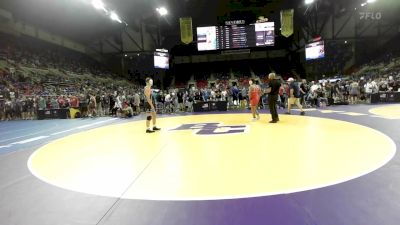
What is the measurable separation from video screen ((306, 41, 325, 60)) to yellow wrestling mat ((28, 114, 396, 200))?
1788 centimetres

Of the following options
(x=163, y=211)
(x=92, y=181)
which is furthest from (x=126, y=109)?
(x=163, y=211)

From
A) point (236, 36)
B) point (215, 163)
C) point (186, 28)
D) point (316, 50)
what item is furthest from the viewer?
point (316, 50)

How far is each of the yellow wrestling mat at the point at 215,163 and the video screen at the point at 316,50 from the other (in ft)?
58.7

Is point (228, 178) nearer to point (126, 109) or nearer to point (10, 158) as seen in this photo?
point (10, 158)

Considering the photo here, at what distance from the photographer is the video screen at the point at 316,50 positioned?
77.2 ft

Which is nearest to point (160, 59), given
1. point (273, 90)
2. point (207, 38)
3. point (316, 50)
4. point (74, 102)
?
point (207, 38)

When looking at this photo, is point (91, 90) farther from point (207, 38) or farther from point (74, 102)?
point (207, 38)

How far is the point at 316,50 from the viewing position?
23812mm

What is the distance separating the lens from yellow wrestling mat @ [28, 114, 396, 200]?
3.58m

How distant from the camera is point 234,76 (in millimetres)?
38438

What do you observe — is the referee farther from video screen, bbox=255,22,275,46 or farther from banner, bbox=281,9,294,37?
video screen, bbox=255,22,275,46

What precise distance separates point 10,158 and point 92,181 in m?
3.13

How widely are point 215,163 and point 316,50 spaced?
21877 millimetres

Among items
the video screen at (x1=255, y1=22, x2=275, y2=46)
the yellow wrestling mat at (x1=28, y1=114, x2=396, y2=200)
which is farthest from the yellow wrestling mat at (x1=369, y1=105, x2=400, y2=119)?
the video screen at (x1=255, y1=22, x2=275, y2=46)
